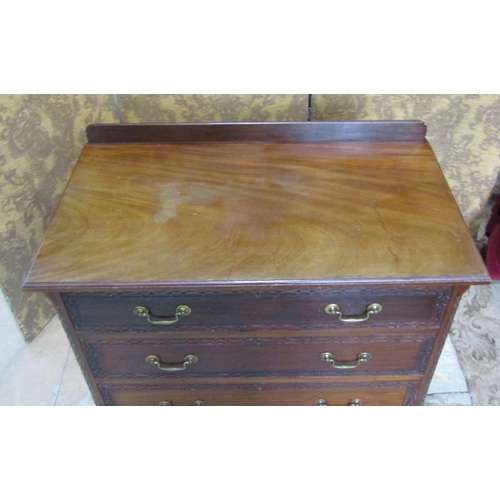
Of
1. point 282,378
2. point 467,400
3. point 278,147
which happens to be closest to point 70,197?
point 278,147

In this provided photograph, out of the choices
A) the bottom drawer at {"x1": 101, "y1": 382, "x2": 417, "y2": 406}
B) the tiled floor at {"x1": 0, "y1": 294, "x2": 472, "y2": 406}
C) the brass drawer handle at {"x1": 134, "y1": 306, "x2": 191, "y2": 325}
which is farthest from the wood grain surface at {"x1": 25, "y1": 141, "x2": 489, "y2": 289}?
the tiled floor at {"x1": 0, "y1": 294, "x2": 472, "y2": 406}

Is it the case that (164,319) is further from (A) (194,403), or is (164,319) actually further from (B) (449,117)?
(B) (449,117)

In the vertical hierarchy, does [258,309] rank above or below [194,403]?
above

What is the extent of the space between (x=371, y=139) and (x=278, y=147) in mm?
246

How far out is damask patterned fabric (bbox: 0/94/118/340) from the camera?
1421mm

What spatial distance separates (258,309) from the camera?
107cm

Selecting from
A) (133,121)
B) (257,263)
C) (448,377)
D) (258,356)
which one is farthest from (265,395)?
(133,121)

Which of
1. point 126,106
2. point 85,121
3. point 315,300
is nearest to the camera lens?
point 315,300

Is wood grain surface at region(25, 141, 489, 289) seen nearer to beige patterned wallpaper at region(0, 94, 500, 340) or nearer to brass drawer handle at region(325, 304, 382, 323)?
brass drawer handle at region(325, 304, 382, 323)

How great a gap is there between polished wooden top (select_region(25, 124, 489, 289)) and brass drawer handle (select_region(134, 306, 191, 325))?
10 centimetres

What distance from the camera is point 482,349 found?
1.65m

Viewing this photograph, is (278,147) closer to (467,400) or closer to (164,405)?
(164,405)

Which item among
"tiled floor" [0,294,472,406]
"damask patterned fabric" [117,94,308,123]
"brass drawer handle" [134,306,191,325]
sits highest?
"damask patterned fabric" [117,94,308,123]

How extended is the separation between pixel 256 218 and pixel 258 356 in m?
0.34
